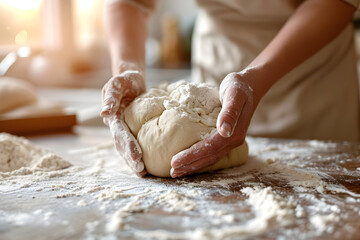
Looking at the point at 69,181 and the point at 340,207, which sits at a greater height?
the point at 69,181

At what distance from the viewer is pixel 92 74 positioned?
13.6 ft

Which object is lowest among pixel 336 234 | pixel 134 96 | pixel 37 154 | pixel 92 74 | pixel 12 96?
pixel 336 234

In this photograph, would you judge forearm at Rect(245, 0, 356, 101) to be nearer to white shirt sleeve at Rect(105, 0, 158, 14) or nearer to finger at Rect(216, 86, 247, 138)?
finger at Rect(216, 86, 247, 138)

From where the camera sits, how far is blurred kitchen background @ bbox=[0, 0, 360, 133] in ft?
9.70

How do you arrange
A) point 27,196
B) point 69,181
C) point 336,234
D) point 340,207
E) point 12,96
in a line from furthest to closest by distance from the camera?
Result: point 12,96 → point 69,181 → point 27,196 → point 340,207 → point 336,234

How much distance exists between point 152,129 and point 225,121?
300mm

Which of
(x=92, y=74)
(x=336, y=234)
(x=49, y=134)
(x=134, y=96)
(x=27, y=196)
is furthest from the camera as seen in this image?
(x=92, y=74)

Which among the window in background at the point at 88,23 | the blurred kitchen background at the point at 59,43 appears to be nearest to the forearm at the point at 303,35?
the blurred kitchen background at the point at 59,43

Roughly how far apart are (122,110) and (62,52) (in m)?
2.82

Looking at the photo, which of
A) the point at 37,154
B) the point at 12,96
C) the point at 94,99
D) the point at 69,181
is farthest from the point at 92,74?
the point at 69,181

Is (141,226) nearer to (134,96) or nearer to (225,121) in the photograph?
(225,121)

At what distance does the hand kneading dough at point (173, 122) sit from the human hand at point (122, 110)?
1.3 inches

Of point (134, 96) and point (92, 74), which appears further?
point (92, 74)

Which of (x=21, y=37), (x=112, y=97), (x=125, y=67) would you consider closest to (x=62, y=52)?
(x=21, y=37)
